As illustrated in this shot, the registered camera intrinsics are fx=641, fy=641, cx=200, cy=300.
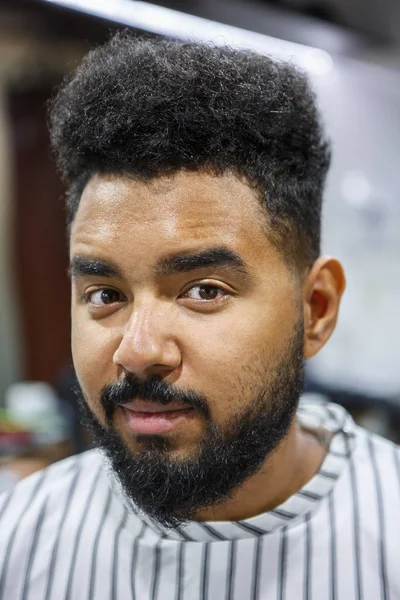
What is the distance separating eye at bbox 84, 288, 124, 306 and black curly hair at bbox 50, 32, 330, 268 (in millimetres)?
160

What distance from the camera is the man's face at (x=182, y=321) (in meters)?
0.89

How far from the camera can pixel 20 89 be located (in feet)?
11.4

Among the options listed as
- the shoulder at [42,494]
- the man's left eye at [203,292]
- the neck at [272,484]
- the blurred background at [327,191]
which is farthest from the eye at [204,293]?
the blurred background at [327,191]

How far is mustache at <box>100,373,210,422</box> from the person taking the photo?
0.89 metres

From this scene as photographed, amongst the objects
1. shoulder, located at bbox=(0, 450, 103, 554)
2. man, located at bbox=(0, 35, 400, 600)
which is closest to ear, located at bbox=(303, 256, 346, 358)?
man, located at bbox=(0, 35, 400, 600)

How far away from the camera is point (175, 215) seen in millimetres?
897

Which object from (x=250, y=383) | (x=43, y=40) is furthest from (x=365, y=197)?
(x=250, y=383)

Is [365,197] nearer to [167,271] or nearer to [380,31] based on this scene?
[380,31]

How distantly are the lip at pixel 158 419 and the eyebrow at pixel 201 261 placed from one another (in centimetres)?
19

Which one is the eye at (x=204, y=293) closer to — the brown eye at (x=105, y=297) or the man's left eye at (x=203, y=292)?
the man's left eye at (x=203, y=292)

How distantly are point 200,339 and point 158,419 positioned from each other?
129 mm

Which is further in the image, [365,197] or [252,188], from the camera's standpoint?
[365,197]

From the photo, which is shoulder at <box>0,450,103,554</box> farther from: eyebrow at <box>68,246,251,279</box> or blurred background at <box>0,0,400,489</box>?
blurred background at <box>0,0,400,489</box>

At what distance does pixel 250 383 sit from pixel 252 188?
29cm
